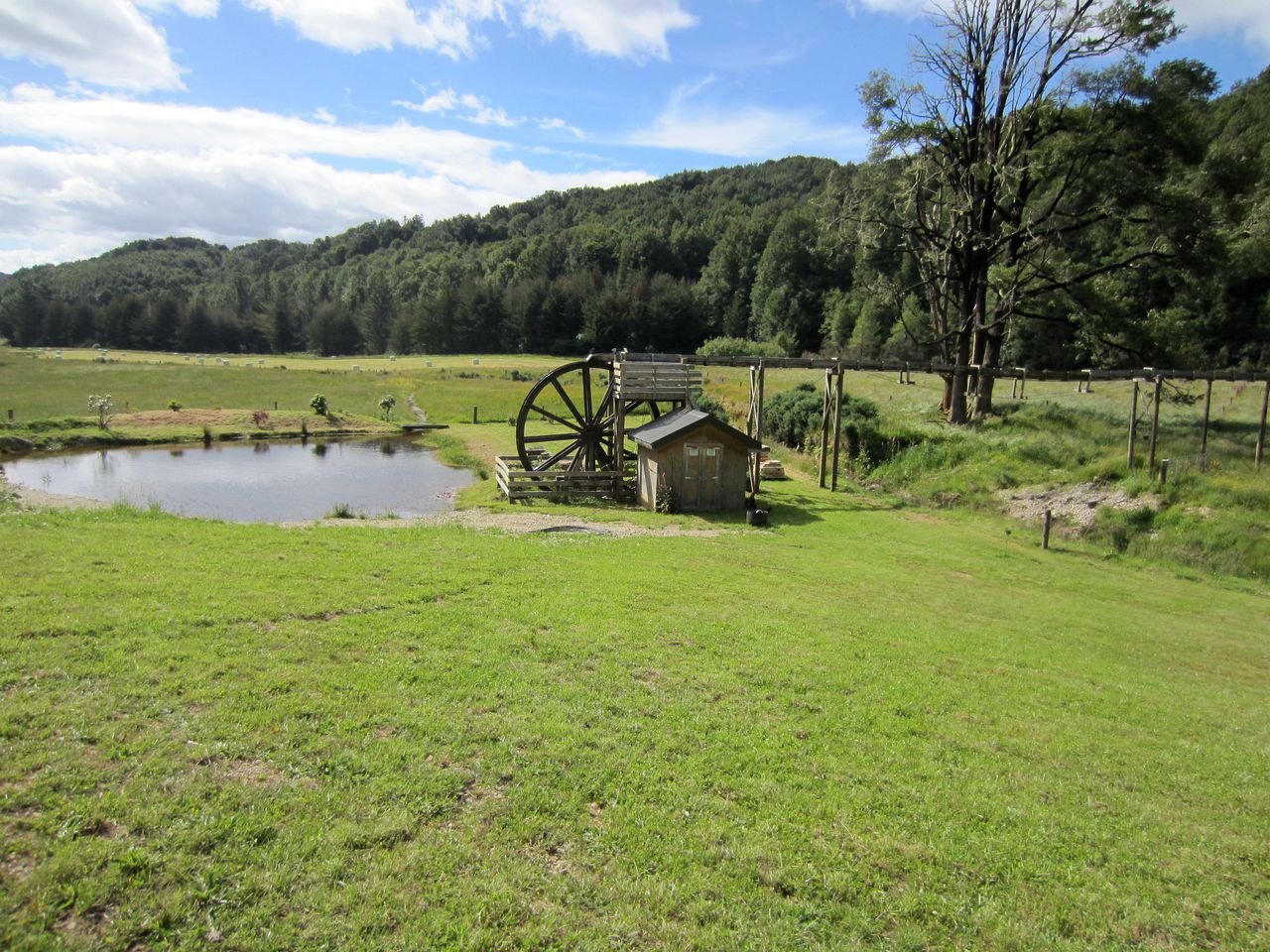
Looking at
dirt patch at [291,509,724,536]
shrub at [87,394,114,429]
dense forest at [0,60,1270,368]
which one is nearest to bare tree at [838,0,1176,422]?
dense forest at [0,60,1270,368]

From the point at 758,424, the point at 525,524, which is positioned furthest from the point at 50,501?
the point at 758,424

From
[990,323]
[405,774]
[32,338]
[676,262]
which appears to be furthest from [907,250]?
[32,338]

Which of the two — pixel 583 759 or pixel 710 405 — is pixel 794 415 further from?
pixel 583 759

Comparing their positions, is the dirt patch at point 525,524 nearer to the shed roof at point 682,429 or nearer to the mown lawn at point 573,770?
the shed roof at point 682,429

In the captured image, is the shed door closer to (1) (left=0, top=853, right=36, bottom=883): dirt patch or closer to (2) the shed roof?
(2) the shed roof

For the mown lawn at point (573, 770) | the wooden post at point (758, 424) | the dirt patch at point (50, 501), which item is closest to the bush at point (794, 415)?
the wooden post at point (758, 424)

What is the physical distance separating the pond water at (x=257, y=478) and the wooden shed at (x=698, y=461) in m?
6.59

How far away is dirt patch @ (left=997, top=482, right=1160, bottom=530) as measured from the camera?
20281 mm

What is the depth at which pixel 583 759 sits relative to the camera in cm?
604

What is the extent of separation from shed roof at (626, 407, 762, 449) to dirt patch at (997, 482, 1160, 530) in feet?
28.5

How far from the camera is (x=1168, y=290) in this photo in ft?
169

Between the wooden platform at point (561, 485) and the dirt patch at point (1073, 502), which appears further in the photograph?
the wooden platform at point (561, 485)

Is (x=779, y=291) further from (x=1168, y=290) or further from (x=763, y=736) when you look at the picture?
(x=763, y=736)

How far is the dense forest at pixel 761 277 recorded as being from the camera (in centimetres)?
2602
